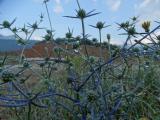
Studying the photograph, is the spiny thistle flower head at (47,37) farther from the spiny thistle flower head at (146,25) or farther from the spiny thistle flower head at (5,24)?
the spiny thistle flower head at (146,25)

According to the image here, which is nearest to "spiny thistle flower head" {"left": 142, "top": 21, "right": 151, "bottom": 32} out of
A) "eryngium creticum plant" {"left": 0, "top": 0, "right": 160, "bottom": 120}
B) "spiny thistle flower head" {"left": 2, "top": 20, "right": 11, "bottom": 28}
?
"eryngium creticum plant" {"left": 0, "top": 0, "right": 160, "bottom": 120}

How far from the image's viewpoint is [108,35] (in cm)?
273

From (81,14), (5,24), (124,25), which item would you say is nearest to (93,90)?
(81,14)

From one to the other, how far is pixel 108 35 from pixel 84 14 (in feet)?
3.46

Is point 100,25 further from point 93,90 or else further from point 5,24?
point 5,24

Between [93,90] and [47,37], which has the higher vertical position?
[47,37]

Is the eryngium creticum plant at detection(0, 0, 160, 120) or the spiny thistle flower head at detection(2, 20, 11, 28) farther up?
the spiny thistle flower head at detection(2, 20, 11, 28)

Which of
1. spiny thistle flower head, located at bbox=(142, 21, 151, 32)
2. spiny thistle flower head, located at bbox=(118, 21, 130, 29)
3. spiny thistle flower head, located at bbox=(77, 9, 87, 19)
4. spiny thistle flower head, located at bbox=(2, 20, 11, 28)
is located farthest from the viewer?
spiny thistle flower head, located at bbox=(2, 20, 11, 28)

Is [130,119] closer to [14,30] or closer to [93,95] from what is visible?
[93,95]

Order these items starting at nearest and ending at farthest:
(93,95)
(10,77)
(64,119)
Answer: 1. (10,77)
2. (93,95)
3. (64,119)

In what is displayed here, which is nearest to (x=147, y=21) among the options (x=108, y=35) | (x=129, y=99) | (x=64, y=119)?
(x=129, y=99)

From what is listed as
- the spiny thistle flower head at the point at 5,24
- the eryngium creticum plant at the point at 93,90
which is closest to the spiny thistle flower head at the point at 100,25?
the eryngium creticum plant at the point at 93,90

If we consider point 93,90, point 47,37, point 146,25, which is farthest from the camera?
point 47,37

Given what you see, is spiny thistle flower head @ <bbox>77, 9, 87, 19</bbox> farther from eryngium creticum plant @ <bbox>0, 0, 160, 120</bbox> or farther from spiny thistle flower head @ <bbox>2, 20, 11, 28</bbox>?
spiny thistle flower head @ <bbox>2, 20, 11, 28</bbox>
